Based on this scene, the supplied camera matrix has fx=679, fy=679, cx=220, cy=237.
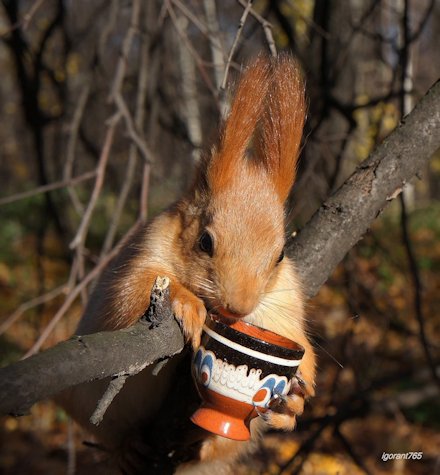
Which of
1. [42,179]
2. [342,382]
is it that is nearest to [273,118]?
[42,179]

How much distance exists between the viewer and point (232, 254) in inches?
53.4

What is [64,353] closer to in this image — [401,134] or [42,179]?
[401,134]

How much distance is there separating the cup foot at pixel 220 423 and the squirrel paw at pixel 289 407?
6 centimetres

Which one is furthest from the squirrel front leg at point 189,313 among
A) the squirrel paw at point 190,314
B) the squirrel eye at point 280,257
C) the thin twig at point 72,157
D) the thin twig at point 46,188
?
the thin twig at point 72,157

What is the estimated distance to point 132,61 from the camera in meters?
4.97

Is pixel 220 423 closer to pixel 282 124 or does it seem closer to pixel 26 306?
pixel 282 124

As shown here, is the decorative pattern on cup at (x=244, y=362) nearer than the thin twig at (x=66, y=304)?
Yes

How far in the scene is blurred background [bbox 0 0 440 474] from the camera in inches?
83.2

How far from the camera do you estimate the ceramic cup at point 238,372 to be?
1.13 meters

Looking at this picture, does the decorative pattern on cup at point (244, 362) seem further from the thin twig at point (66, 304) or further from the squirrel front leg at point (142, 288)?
the thin twig at point (66, 304)

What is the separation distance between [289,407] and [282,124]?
0.58 m

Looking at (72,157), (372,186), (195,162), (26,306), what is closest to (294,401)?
(372,186)

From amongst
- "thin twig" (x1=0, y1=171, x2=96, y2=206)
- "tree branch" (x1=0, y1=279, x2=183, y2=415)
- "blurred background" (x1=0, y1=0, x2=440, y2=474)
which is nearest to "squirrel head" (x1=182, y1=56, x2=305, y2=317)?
"blurred background" (x1=0, y1=0, x2=440, y2=474)

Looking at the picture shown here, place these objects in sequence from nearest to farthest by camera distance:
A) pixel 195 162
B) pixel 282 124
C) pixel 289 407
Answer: pixel 289 407 → pixel 282 124 → pixel 195 162
